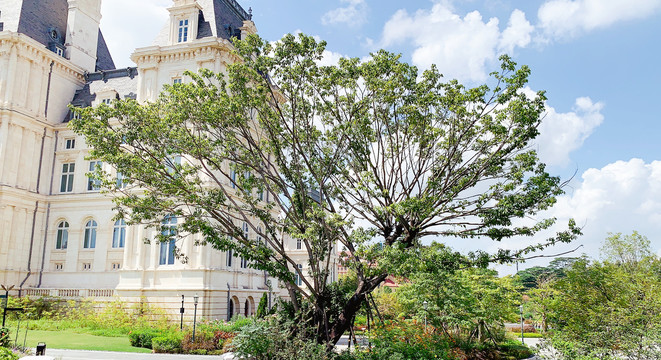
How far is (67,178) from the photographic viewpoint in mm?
37031

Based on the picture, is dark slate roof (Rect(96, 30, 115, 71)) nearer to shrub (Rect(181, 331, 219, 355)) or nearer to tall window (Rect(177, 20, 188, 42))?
tall window (Rect(177, 20, 188, 42))

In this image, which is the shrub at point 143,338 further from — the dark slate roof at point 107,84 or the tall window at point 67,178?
the dark slate roof at point 107,84

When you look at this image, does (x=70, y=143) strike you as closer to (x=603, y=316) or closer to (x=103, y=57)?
(x=103, y=57)

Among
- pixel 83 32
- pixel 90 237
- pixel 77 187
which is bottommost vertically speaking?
pixel 90 237

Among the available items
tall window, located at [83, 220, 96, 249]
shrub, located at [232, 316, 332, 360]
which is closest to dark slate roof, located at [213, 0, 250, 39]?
tall window, located at [83, 220, 96, 249]

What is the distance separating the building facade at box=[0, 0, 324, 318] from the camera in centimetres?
3133

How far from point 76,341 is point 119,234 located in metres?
12.6

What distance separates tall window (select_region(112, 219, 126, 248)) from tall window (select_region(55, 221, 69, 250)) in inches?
162

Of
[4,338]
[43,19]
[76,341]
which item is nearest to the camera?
[4,338]

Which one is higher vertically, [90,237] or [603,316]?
[90,237]

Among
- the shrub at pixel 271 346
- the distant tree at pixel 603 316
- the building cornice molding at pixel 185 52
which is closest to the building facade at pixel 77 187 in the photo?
the building cornice molding at pixel 185 52

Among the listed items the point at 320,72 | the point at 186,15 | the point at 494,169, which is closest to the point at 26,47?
the point at 186,15

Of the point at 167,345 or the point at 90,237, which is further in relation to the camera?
the point at 90,237

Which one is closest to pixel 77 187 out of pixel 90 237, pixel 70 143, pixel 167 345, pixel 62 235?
pixel 62 235
